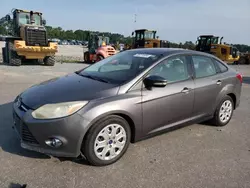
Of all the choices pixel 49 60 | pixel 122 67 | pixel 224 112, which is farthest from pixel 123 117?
pixel 49 60

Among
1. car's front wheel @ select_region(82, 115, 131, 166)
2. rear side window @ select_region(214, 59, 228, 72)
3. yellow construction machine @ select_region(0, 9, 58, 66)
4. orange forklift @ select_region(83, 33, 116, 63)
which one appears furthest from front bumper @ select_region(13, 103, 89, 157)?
orange forklift @ select_region(83, 33, 116, 63)

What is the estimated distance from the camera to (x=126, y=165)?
3305 millimetres

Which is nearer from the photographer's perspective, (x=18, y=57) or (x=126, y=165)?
(x=126, y=165)

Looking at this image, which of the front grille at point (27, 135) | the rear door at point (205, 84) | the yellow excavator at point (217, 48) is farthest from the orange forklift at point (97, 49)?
the front grille at point (27, 135)

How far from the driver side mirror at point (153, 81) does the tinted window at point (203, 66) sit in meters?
1.05

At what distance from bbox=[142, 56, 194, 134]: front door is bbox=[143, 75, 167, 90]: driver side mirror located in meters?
0.08

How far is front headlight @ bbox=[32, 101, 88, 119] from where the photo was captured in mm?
2975

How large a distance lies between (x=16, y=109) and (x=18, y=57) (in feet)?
41.7

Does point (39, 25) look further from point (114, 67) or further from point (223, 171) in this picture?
point (223, 171)

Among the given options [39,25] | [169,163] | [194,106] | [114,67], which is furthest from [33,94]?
[39,25]

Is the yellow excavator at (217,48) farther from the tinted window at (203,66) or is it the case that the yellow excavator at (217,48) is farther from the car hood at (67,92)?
the car hood at (67,92)

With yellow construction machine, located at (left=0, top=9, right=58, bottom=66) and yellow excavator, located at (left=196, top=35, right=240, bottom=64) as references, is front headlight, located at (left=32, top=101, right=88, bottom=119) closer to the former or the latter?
yellow construction machine, located at (left=0, top=9, right=58, bottom=66)

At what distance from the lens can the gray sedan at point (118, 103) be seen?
118 inches

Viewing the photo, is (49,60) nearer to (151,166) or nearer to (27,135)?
(27,135)
